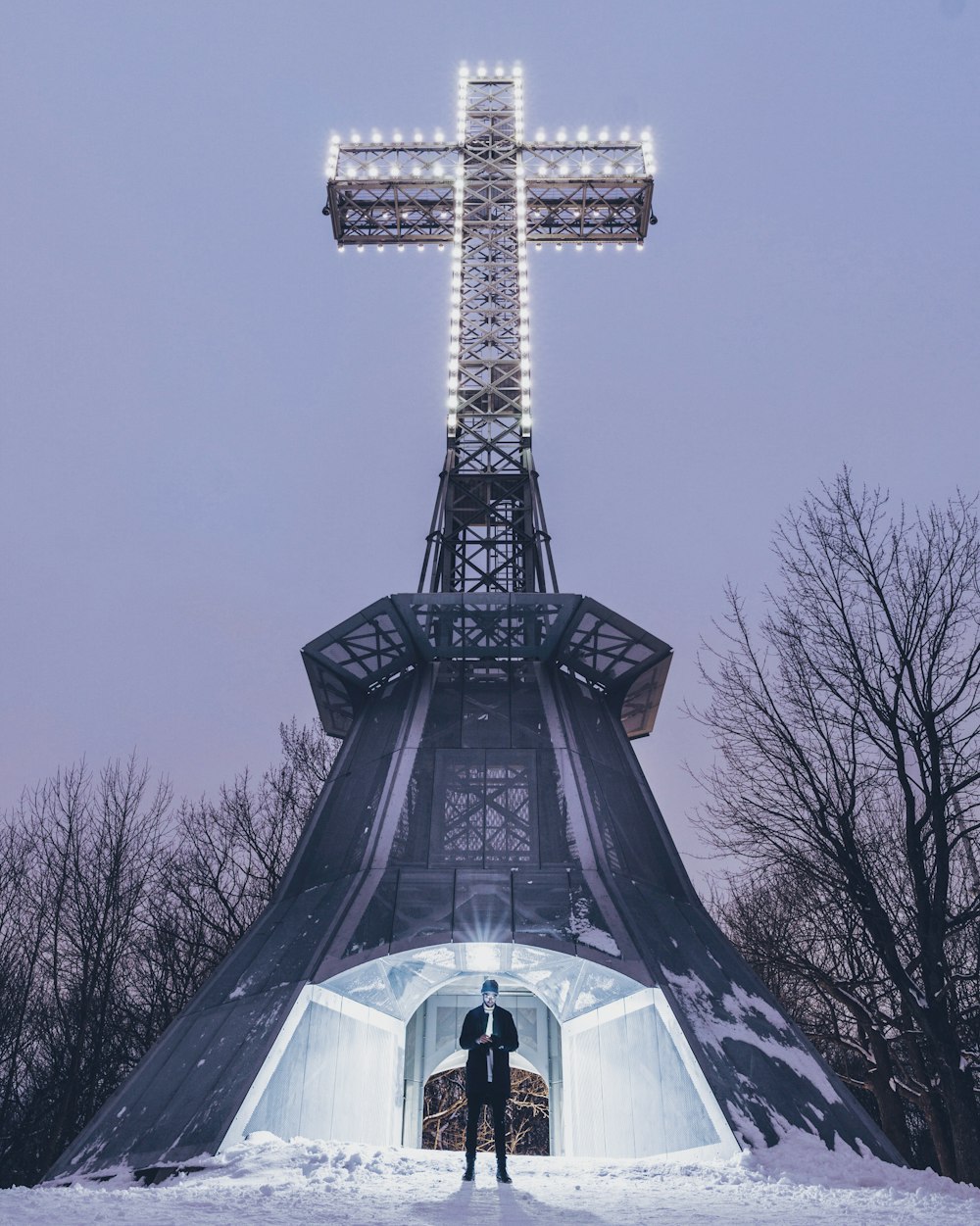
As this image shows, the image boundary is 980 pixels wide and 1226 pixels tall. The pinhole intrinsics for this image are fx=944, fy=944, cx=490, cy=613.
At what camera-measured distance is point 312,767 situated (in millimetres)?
31266

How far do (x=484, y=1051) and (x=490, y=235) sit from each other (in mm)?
21125

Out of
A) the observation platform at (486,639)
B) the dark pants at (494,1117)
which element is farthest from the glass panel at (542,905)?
the observation platform at (486,639)

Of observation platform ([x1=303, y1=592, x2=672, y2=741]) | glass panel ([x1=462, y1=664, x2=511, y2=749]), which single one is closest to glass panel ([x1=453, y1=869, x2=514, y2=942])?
glass panel ([x1=462, y1=664, x2=511, y2=749])

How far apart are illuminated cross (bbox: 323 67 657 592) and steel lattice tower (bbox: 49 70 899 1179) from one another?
9 cm

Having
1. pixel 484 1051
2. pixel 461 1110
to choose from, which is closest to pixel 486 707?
pixel 484 1051

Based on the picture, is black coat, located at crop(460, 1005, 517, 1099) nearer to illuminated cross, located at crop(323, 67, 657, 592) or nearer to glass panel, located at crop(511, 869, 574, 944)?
glass panel, located at crop(511, 869, 574, 944)

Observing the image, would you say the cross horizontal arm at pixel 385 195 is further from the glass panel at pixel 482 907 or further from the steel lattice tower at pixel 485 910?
the glass panel at pixel 482 907

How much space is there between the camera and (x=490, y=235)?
2473 cm

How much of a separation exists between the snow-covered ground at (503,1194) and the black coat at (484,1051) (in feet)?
2.61

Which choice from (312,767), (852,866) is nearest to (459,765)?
(852,866)

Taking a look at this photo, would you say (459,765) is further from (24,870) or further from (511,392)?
(24,870)

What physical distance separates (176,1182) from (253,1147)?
41.6 inches

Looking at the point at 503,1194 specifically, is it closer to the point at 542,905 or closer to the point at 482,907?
the point at 482,907

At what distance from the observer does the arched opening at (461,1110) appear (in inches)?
1224
